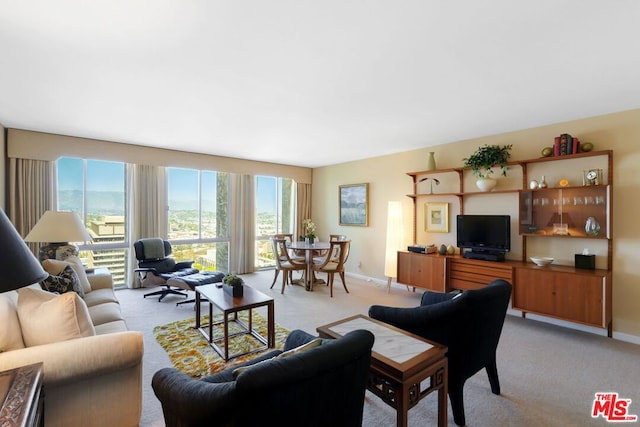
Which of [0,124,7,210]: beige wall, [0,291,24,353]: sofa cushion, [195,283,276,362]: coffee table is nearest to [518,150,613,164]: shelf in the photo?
[195,283,276,362]: coffee table

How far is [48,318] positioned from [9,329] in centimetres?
16

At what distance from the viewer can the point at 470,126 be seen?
390 centimetres

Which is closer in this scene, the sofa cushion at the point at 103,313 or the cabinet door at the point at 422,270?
the sofa cushion at the point at 103,313

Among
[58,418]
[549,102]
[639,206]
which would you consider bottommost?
[58,418]

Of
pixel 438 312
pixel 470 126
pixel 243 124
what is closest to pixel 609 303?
pixel 470 126

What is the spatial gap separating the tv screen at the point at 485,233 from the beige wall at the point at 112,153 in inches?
165

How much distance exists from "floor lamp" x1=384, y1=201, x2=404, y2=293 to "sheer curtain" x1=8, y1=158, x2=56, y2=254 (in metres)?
5.39

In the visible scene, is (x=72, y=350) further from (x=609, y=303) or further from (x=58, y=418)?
(x=609, y=303)

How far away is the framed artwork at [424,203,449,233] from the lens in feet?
15.8

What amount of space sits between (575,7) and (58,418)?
11.8 ft

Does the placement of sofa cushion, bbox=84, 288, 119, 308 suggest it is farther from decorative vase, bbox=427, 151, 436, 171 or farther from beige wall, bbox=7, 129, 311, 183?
decorative vase, bbox=427, 151, 436, 171

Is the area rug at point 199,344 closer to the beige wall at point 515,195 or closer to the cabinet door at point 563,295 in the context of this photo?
the cabinet door at point 563,295

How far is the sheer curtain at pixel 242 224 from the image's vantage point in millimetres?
6281

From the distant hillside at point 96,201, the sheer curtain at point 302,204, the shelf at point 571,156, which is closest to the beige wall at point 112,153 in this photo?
the distant hillside at point 96,201
